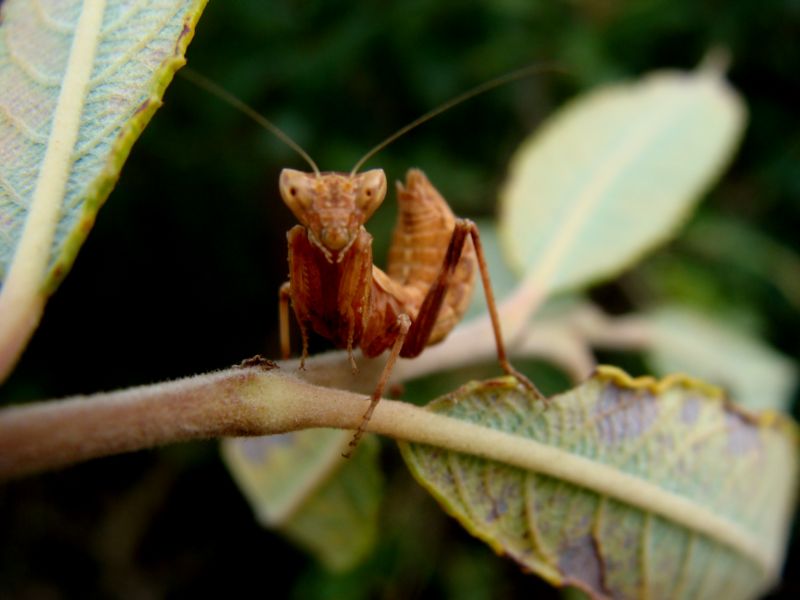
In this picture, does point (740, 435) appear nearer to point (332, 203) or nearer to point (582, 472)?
point (582, 472)

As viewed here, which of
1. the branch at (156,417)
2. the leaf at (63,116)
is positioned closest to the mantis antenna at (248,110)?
the leaf at (63,116)

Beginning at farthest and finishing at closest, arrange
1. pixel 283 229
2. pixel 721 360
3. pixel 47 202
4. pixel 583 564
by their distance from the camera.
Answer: pixel 283 229 < pixel 721 360 < pixel 583 564 < pixel 47 202

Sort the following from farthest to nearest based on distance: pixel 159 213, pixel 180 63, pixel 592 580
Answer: pixel 159 213 → pixel 592 580 → pixel 180 63

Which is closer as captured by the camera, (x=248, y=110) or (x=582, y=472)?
(x=582, y=472)

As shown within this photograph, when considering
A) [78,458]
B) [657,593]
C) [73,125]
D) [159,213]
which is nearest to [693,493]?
[657,593]

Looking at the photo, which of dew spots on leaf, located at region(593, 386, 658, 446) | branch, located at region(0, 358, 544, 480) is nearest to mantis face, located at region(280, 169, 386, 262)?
branch, located at region(0, 358, 544, 480)

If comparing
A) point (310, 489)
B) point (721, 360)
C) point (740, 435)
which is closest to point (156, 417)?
point (310, 489)

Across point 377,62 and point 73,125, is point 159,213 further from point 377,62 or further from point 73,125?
point 73,125

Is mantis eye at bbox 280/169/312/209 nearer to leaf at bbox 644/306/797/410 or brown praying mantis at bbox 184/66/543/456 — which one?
brown praying mantis at bbox 184/66/543/456
